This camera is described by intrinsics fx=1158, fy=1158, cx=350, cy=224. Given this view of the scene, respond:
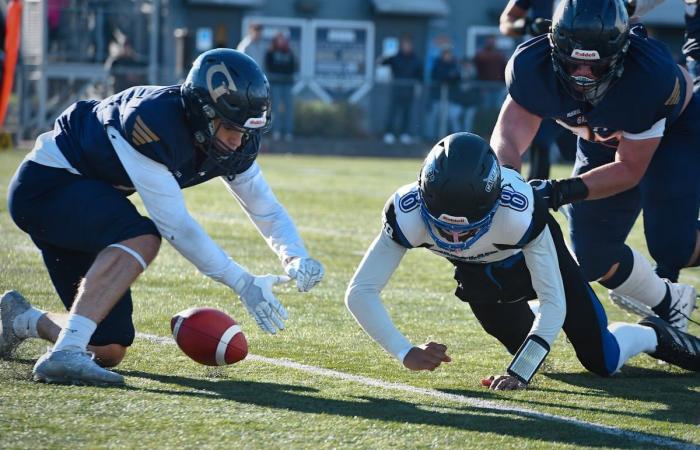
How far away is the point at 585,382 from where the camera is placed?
175 inches

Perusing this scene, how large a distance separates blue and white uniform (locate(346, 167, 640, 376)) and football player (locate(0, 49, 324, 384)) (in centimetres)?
30

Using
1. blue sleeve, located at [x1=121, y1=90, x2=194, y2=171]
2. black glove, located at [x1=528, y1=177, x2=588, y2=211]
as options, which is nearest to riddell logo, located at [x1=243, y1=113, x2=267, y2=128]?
blue sleeve, located at [x1=121, y1=90, x2=194, y2=171]

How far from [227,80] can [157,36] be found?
46.3 feet

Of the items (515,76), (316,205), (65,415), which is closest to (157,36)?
(316,205)

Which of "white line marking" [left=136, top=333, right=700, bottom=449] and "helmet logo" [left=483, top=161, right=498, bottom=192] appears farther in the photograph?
"helmet logo" [left=483, top=161, right=498, bottom=192]

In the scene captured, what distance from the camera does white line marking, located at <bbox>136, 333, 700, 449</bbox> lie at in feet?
11.8

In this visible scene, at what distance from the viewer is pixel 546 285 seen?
4125mm

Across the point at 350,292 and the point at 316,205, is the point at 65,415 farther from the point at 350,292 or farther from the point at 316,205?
the point at 316,205

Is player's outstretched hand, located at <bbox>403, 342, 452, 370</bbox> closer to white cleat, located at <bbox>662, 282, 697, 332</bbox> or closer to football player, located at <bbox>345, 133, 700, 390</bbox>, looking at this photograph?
football player, located at <bbox>345, 133, 700, 390</bbox>

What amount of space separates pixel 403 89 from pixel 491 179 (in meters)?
14.6

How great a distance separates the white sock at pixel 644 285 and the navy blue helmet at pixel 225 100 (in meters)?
1.89

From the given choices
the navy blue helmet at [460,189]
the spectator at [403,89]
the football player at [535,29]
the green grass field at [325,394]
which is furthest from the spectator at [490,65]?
the navy blue helmet at [460,189]

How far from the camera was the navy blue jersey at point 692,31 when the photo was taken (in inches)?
238

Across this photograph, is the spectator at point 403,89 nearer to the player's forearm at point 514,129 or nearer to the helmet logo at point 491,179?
the player's forearm at point 514,129
